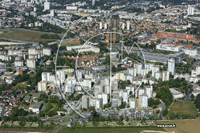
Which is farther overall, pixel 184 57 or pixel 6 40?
pixel 6 40

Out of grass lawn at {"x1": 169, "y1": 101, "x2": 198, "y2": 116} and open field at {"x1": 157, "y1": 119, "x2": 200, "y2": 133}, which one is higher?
grass lawn at {"x1": 169, "y1": 101, "x2": 198, "y2": 116}

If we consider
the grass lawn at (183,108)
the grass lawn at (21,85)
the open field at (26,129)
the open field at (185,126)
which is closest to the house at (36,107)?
the open field at (26,129)

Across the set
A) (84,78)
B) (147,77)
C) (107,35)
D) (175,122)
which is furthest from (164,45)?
(175,122)

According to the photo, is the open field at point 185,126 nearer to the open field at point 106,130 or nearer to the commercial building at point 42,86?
the open field at point 106,130

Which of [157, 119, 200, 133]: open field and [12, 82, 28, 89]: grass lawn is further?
[12, 82, 28, 89]: grass lawn

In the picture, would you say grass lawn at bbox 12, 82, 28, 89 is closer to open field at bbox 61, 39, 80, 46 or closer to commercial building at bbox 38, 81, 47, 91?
commercial building at bbox 38, 81, 47, 91

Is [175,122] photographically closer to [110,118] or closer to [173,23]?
[110,118]

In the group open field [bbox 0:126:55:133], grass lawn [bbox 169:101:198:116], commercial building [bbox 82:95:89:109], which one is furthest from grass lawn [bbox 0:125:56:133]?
grass lawn [bbox 169:101:198:116]
